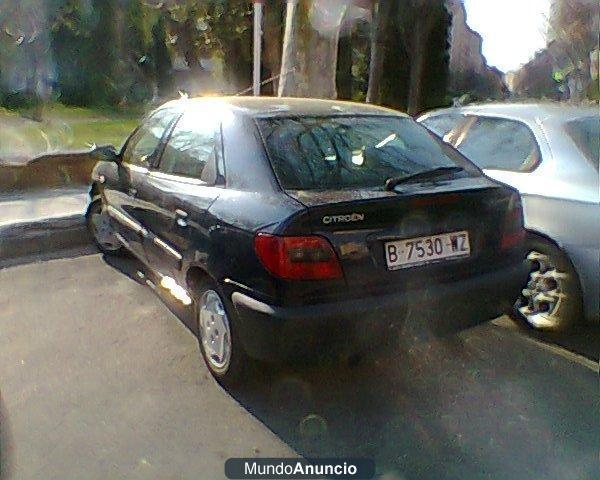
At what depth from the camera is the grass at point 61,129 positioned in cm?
1245

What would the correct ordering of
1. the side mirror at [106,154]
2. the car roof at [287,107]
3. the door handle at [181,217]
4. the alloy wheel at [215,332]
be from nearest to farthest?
the alloy wheel at [215,332]
the door handle at [181,217]
the car roof at [287,107]
the side mirror at [106,154]

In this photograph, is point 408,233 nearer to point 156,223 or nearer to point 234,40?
point 156,223

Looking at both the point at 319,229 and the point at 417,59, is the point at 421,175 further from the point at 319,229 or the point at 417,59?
the point at 417,59

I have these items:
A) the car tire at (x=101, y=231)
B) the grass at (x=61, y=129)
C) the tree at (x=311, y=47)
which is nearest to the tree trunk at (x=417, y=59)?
the grass at (x=61, y=129)

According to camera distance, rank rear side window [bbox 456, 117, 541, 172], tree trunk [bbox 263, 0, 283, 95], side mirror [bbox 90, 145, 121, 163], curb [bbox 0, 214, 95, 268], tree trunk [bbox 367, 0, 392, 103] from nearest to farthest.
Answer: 1. rear side window [bbox 456, 117, 541, 172]
2. side mirror [bbox 90, 145, 121, 163]
3. curb [bbox 0, 214, 95, 268]
4. tree trunk [bbox 367, 0, 392, 103]
5. tree trunk [bbox 263, 0, 283, 95]

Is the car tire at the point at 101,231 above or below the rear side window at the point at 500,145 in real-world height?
below

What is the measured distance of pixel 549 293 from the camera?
3.44 metres

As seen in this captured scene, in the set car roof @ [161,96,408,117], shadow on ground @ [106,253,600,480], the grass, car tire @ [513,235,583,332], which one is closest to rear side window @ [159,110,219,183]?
car roof @ [161,96,408,117]

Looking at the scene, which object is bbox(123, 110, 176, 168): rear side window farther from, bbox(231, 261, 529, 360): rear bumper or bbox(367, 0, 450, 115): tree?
bbox(367, 0, 450, 115): tree

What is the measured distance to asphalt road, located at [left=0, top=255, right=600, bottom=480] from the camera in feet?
7.84

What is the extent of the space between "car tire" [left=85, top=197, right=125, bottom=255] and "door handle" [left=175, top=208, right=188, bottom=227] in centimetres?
196

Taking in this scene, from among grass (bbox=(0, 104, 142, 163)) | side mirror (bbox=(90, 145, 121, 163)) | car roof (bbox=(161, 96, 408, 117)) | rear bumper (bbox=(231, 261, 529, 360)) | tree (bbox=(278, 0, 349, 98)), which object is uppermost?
tree (bbox=(278, 0, 349, 98))

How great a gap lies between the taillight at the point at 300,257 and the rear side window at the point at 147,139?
Answer: 169cm

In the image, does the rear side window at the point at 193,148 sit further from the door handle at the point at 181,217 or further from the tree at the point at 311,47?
the tree at the point at 311,47
